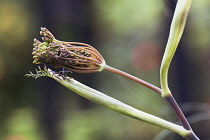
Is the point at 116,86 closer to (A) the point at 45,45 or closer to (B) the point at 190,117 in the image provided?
(B) the point at 190,117

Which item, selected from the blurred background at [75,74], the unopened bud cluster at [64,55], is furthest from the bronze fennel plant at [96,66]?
the blurred background at [75,74]

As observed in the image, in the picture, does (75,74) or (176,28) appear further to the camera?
(75,74)

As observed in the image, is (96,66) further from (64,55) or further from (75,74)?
(75,74)

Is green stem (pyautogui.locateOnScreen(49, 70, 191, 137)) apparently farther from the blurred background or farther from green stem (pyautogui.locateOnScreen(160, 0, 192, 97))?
the blurred background

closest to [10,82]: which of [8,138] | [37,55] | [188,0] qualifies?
[8,138]

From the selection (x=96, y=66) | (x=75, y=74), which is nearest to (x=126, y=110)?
(x=96, y=66)

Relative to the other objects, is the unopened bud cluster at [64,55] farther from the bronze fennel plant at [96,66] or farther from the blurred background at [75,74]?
the blurred background at [75,74]

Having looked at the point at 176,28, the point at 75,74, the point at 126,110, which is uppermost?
the point at 176,28
